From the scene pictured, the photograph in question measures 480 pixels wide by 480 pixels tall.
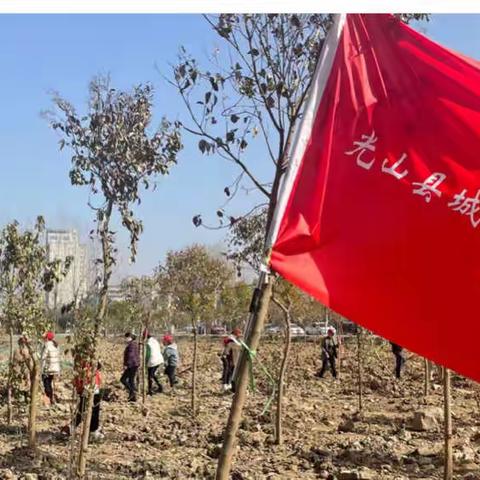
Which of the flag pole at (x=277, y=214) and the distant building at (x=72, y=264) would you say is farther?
the distant building at (x=72, y=264)

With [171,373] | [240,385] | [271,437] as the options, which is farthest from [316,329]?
[240,385]

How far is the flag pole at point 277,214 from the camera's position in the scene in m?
3.56

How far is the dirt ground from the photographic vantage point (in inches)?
355

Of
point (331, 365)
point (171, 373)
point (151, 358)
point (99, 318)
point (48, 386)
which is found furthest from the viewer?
point (331, 365)

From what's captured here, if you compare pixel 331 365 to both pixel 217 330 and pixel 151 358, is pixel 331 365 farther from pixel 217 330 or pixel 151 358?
pixel 217 330

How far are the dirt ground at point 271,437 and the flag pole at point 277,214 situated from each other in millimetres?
1868

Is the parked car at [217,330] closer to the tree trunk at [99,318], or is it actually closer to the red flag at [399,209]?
the tree trunk at [99,318]

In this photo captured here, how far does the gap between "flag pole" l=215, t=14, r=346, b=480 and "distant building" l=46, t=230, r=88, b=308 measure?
519 centimetres

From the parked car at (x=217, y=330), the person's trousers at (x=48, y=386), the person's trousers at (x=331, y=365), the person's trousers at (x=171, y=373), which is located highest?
the parked car at (x=217, y=330)

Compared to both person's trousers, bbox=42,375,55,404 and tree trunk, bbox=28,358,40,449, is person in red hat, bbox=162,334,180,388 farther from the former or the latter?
tree trunk, bbox=28,358,40,449

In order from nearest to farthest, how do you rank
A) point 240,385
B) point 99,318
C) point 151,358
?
point 240,385, point 99,318, point 151,358

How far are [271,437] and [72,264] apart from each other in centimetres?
389

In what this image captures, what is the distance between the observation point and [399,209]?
3.56 m

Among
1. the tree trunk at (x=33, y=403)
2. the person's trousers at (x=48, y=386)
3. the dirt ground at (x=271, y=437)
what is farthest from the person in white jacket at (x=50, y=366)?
the tree trunk at (x=33, y=403)
